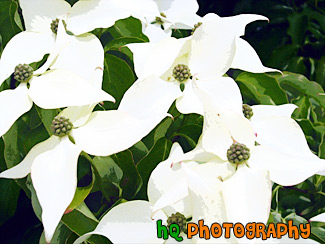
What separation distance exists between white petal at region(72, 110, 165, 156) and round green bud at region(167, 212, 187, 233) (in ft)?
0.19

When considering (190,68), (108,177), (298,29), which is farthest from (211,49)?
(298,29)

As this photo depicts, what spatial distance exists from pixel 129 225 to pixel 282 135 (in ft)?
0.44

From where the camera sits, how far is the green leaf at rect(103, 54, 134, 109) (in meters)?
0.43

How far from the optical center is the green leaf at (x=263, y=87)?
48 cm

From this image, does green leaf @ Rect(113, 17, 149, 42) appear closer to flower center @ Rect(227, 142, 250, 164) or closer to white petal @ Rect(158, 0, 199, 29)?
white petal @ Rect(158, 0, 199, 29)

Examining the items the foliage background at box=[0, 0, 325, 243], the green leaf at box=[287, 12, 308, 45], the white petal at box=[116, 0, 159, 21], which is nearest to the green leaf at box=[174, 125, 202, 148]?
the foliage background at box=[0, 0, 325, 243]

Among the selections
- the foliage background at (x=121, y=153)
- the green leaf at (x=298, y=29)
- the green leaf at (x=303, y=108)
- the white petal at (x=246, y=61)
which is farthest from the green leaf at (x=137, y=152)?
the green leaf at (x=298, y=29)

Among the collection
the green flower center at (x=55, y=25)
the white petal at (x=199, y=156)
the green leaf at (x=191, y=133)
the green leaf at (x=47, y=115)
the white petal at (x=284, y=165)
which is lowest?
the green leaf at (x=191, y=133)

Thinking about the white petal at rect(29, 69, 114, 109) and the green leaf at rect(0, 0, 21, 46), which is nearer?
the white petal at rect(29, 69, 114, 109)

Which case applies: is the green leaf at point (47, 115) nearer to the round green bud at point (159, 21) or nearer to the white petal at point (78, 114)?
the white petal at point (78, 114)

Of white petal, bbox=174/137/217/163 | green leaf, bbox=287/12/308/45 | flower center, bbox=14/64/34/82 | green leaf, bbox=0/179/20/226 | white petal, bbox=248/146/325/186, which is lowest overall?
green leaf, bbox=287/12/308/45

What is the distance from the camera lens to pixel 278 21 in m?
1.01

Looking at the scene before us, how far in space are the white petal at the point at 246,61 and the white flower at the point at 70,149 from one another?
0.11 metres

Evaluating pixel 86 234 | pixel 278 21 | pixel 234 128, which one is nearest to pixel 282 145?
pixel 234 128
